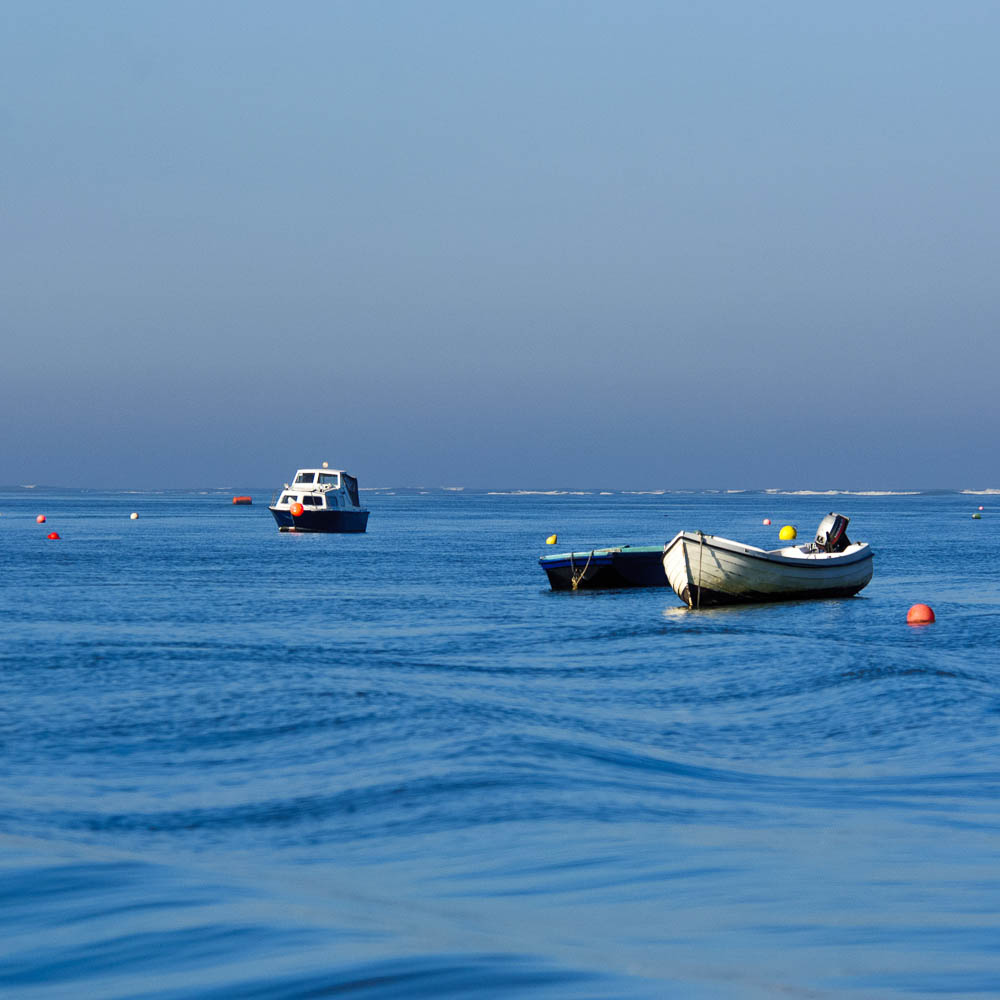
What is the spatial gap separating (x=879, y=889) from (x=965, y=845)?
1785 millimetres

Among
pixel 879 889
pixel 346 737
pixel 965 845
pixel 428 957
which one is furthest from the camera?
pixel 346 737

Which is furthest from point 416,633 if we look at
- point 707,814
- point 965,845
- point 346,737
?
point 965,845

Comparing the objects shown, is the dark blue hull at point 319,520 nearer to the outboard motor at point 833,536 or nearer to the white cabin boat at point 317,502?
the white cabin boat at point 317,502

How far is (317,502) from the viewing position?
8462 cm

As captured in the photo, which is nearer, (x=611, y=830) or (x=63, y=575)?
(x=611, y=830)

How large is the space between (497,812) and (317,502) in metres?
72.9

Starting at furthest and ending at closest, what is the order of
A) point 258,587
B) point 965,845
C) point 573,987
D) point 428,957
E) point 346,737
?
1. point 258,587
2. point 346,737
3. point 965,845
4. point 428,957
5. point 573,987

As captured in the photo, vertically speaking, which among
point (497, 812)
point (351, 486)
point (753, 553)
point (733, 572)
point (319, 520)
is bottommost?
point (497, 812)

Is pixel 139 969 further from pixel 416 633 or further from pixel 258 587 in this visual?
pixel 258 587

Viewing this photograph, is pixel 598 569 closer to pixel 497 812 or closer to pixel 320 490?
pixel 497 812

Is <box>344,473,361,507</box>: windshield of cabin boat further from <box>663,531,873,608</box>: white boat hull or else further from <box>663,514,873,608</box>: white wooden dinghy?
<box>663,531,873,608</box>: white boat hull

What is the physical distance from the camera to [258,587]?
4600cm

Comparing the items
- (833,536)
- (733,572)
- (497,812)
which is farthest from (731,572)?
(497,812)

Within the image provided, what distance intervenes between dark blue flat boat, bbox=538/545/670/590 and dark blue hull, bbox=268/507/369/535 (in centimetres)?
4258
